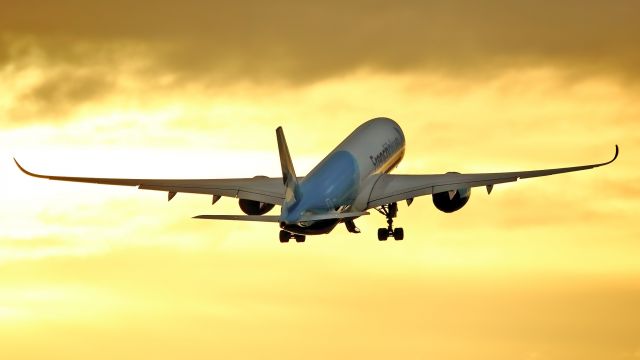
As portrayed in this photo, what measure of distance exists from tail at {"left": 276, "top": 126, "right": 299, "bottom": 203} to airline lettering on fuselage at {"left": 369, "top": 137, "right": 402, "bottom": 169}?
40.7 feet

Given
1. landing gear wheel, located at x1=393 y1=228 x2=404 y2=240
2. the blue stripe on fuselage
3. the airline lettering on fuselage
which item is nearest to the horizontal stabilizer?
the blue stripe on fuselage

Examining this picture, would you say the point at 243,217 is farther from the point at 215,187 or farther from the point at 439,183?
the point at 439,183

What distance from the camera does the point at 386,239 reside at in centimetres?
8094

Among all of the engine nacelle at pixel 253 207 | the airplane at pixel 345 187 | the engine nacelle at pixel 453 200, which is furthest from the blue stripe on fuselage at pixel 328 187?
the engine nacelle at pixel 453 200

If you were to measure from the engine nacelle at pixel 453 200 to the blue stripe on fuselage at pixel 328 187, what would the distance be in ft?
16.1

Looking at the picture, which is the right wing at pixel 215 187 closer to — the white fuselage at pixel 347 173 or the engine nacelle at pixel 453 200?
the white fuselage at pixel 347 173

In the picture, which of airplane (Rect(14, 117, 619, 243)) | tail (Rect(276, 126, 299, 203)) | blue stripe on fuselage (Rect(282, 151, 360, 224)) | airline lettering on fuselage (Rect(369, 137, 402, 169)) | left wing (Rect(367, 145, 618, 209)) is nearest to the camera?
tail (Rect(276, 126, 299, 203))

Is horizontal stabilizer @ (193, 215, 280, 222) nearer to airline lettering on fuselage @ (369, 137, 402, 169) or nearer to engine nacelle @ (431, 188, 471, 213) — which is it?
engine nacelle @ (431, 188, 471, 213)

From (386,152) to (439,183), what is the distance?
27.5ft

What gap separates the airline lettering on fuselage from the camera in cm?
8456

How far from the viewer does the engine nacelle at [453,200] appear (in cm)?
8100

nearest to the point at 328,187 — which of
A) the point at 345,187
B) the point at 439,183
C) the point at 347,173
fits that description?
the point at 345,187

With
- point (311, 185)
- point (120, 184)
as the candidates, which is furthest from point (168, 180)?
point (311, 185)

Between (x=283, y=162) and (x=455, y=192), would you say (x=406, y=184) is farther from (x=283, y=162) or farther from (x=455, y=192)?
(x=283, y=162)
